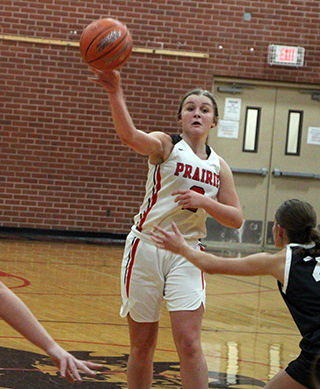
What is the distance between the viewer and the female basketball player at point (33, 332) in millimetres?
1716

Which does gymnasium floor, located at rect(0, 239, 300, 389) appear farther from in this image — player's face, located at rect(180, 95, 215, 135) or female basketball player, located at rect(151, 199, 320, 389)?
player's face, located at rect(180, 95, 215, 135)

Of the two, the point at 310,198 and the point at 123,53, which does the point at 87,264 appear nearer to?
the point at 310,198

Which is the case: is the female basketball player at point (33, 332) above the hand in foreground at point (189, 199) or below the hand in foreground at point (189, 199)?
below

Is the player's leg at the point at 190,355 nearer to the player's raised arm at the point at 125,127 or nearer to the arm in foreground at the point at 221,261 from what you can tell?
the arm in foreground at the point at 221,261

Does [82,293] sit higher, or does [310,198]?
[310,198]

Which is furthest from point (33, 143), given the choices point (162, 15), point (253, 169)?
point (253, 169)

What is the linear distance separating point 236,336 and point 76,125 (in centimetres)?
593

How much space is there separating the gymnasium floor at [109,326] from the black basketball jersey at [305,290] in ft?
4.50

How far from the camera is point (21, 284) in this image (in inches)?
255

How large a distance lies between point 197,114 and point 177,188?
16.3 inches

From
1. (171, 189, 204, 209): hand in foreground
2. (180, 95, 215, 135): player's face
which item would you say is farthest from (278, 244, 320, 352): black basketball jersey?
(180, 95, 215, 135): player's face

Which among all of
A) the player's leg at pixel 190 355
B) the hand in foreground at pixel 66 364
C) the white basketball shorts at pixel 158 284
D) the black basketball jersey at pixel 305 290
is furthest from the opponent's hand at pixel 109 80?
the hand in foreground at pixel 66 364

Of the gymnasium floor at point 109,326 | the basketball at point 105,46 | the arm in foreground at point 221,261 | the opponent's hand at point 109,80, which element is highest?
the basketball at point 105,46

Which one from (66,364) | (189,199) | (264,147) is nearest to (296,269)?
(189,199)
